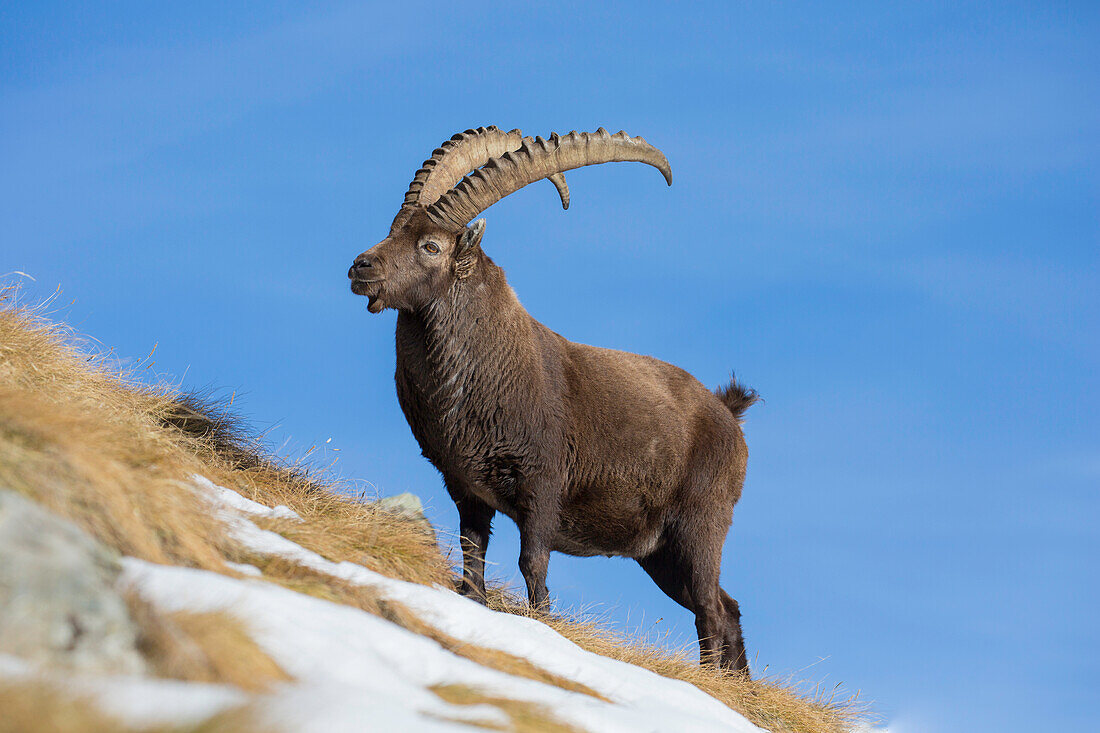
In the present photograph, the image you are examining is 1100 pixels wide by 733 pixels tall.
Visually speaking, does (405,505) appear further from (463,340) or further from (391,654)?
(391,654)

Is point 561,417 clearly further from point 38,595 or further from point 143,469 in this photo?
point 38,595

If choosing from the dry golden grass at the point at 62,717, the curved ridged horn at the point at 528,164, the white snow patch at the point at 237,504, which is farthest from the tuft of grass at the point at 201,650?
the curved ridged horn at the point at 528,164

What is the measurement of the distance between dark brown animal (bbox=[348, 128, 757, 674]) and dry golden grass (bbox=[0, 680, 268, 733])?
4.78 m

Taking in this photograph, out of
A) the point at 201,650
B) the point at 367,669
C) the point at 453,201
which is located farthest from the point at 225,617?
the point at 453,201

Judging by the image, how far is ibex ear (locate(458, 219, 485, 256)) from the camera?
827 cm

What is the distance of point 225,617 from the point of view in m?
3.79

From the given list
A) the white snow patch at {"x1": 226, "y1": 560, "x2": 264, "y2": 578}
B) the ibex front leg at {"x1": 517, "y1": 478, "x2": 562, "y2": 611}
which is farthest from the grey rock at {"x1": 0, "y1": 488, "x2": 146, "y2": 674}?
the ibex front leg at {"x1": 517, "y1": 478, "x2": 562, "y2": 611}

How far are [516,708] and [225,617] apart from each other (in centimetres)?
140

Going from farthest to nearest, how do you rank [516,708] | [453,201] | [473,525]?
[473,525]
[453,201]
[516,708]

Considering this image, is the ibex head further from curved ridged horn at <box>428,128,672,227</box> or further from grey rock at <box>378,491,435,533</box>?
grey rock at <box>378,491,435,533</box>

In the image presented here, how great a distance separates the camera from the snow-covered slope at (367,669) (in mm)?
3002

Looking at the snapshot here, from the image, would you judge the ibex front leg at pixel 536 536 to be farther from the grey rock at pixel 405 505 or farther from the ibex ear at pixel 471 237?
the ibex ear at pixel 471 237

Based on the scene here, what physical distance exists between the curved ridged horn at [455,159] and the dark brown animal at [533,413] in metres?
0.02

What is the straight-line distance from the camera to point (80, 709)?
9.09 feet
